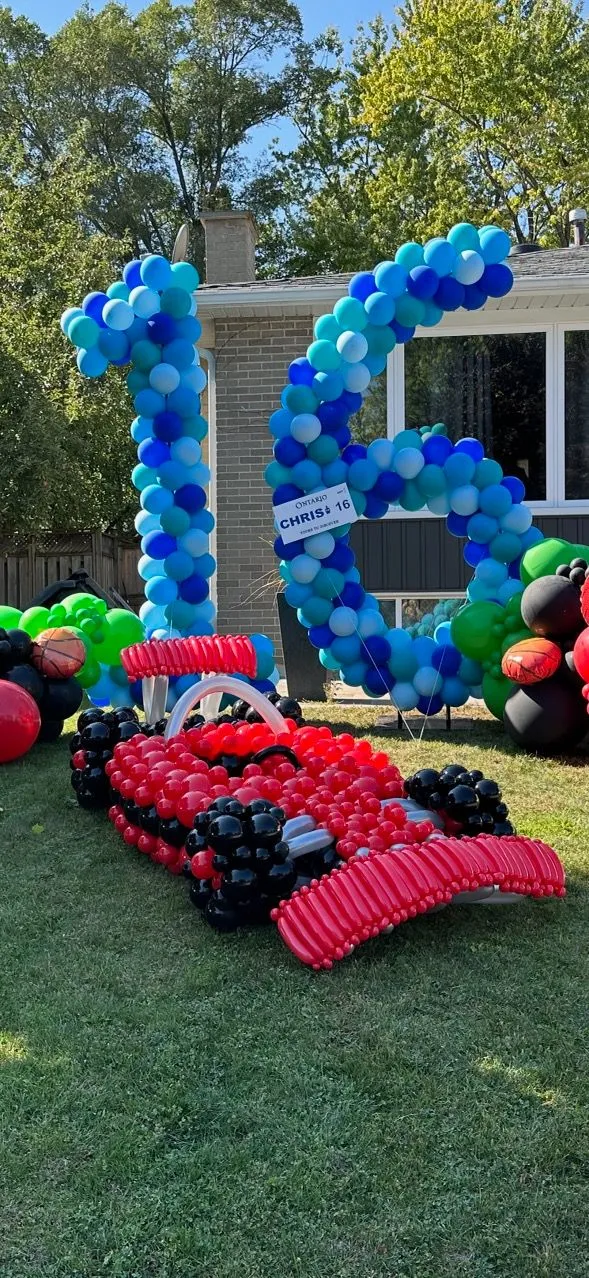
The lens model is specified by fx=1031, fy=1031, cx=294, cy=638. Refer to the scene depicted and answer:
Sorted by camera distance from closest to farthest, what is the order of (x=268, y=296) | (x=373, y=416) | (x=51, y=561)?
(x=268, y=296), (x=373, y=416), (x=51, y=561)

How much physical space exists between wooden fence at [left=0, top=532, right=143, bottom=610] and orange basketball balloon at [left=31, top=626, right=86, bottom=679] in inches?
367

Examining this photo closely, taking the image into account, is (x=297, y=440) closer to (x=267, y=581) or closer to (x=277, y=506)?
(x=277, y=506)

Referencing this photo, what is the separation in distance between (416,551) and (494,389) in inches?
74.3

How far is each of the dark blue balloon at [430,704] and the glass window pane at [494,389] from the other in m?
3.56

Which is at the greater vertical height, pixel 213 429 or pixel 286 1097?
pixel 213 429

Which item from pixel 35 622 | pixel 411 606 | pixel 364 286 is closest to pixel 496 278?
pixel 364 286

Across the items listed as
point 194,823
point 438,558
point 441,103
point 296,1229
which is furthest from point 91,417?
point 296,1229

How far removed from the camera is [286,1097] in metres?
2.75

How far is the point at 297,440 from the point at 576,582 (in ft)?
7.23

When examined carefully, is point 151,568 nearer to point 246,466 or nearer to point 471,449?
point 471,449

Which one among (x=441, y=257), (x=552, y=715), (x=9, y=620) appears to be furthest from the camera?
(x=9, y=620)

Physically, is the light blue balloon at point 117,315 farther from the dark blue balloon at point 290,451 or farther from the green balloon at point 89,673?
the green balloon at point 89,673

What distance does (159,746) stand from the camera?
16.9 ft

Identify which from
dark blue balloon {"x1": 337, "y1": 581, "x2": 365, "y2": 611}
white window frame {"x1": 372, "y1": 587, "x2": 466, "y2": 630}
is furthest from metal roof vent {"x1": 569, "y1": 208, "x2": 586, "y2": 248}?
dark blue balloon {"x1": 337, "y1": 581, "x2": 365, "y2": 611}
